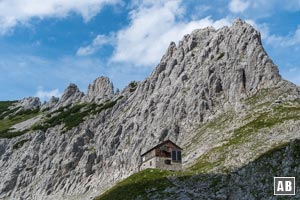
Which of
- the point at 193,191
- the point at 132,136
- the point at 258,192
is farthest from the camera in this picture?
the point at 132,136

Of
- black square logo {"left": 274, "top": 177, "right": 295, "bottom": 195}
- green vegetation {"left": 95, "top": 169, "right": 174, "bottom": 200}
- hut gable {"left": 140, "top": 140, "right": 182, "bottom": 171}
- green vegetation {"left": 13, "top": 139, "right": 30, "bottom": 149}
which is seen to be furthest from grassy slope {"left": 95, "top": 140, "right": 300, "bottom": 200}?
green vegetation {"left": 13, "top": 139, "right": 30, "bottom": 149}

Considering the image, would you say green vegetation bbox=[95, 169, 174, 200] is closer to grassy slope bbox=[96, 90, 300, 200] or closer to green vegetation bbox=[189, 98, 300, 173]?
grassy slope bbox=[96, 90, 300, 200]

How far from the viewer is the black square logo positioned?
55938 mm

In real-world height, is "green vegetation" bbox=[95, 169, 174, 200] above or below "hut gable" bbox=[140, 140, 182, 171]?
below

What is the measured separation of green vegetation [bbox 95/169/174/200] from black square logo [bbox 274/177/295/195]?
55.4 ft

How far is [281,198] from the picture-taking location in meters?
55.4

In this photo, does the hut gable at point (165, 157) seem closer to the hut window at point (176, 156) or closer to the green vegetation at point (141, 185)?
the hut window at point (176, 156)

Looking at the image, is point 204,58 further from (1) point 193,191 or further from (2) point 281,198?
(2) point 281,198

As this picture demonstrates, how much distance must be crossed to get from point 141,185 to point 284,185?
74.9 feet

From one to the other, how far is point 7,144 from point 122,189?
110 m

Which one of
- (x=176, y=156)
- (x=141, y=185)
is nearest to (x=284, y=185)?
(x=141, y=185)

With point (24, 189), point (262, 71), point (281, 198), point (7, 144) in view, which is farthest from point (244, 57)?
point (7, 144)

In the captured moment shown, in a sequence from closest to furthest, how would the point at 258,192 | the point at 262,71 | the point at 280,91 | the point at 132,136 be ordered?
the point at 258,192 < the point at 280,91 < the point at 262,71 < the point at 132,136

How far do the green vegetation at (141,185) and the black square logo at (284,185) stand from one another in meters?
16.9
